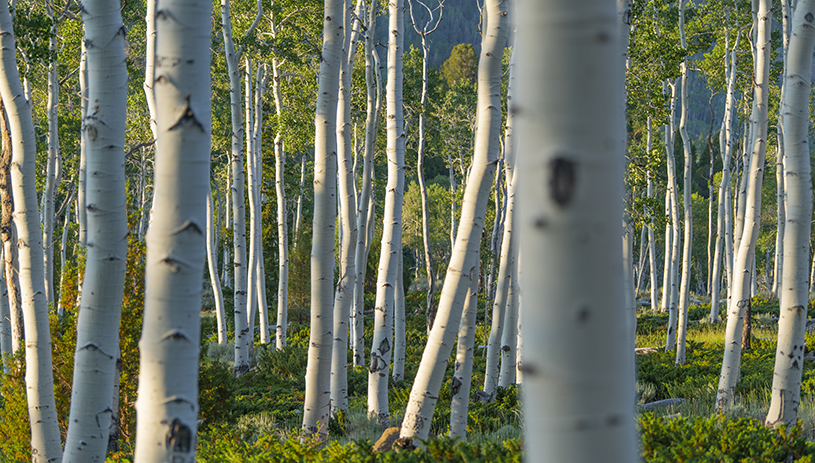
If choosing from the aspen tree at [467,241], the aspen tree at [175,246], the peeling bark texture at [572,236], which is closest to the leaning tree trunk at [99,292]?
the aspen tree at [175,246]

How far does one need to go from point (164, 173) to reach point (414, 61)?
20.5 m

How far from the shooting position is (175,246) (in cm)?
186

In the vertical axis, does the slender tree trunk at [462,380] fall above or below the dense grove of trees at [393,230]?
below

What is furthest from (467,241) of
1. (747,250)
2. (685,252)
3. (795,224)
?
(685,252)

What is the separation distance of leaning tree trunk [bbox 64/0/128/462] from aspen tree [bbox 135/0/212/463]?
975 millimetres

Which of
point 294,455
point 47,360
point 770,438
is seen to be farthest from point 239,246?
point 770,438

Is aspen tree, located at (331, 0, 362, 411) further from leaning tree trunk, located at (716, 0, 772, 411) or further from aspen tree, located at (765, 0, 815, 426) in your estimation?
leaning tree trunk, located at (716, 0, 772, 411)

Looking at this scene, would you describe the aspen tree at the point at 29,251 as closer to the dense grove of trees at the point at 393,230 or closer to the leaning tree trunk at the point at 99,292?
the dense grove of trees at the point at 393,230

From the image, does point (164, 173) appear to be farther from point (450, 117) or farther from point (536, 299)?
point (450, 117)

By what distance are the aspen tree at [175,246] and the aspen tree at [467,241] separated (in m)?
1.91

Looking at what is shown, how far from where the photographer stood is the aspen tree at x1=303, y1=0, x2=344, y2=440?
4.21m

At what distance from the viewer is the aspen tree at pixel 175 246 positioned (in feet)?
5.95

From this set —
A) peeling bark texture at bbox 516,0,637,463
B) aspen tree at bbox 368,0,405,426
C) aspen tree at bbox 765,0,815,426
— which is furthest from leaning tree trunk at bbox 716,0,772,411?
peeling bark texture at bbox 516,0,637,463

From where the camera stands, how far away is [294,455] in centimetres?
346
